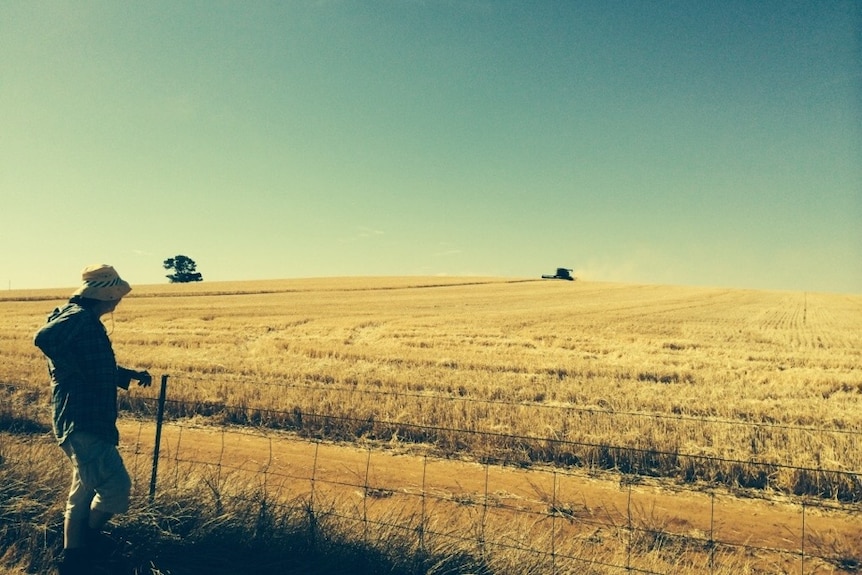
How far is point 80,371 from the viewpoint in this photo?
3.86m

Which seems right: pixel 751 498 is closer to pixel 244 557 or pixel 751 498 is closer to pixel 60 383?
pixel 244 557

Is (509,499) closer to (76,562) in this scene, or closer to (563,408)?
(563,408)

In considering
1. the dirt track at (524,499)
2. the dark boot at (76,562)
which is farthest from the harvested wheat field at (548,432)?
the dark boot at (76,562)

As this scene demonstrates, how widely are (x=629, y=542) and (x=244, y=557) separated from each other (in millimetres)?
3786

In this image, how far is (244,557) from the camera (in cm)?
450

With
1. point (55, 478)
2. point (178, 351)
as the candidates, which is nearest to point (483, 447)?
point (55, 478)

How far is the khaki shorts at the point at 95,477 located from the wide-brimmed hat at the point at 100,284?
0.95 metres

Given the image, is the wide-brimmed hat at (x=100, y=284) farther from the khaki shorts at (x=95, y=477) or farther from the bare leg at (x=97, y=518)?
the bare leg at (x=97, y=518)

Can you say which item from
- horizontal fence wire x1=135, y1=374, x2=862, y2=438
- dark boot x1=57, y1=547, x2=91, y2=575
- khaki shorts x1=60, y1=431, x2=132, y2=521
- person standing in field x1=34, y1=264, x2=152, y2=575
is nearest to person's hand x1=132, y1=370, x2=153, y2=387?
person standing in field x1=34, y1=264, x2=152, y2=575

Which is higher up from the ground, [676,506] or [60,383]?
[60,383]

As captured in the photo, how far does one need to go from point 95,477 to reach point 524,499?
495 centimetres

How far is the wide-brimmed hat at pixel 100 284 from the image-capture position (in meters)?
4.02

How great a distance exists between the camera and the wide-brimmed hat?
4016mm

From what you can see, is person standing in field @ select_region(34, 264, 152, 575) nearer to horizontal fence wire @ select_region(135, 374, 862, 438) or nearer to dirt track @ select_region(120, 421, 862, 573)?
dirt track @ select_region(120, 421, 862, 573)
